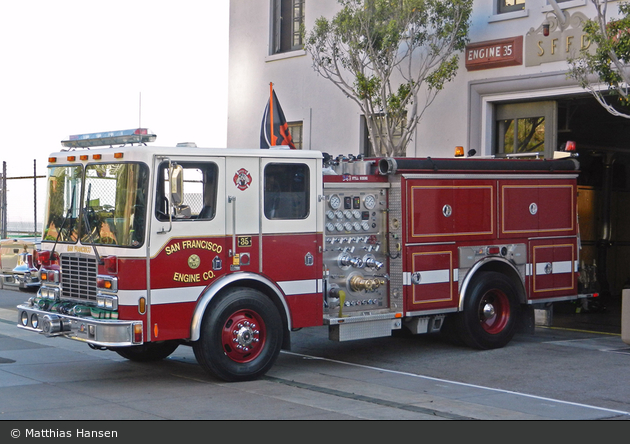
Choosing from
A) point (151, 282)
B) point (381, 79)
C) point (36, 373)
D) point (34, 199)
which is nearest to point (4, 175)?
point (34, 199)

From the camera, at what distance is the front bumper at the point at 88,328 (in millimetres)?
8289

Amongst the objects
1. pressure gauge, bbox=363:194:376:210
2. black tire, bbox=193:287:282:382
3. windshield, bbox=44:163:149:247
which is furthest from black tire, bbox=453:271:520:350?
windshield, bbox=44:163:149:247

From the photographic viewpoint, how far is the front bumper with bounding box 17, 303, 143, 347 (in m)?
8.29

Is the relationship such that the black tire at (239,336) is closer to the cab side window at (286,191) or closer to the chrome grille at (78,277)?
the cab side window at (286,191)

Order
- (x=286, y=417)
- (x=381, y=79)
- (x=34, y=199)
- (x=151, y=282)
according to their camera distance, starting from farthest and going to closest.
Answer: (x=34, y=199), (x=381, y=79), (x=151, y=282), (x=286, y=417)

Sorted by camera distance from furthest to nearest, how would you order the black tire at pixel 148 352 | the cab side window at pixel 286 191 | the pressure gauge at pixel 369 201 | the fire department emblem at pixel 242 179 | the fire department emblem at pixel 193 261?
the pressure gauge at pixel 369 201
the black tire at pixel 148 352
the cab side window at pixel 286 191
the fire department emblem at pixel 242 179
the fire department emblem at pixel 193 261

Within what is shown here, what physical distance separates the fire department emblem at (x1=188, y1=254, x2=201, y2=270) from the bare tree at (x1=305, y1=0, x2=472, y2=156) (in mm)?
7563

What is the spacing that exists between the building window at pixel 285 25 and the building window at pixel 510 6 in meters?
5.62

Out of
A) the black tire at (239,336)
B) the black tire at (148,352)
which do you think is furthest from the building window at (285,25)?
the black tire at (239,336)

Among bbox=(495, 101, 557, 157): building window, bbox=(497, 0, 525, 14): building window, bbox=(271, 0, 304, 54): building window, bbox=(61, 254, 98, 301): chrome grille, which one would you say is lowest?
bbox=(61, 254, 98, 301): chrome grille

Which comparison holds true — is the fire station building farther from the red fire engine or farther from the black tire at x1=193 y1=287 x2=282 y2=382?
the black tire at x1=193 y1=287 x2=282 y2=382

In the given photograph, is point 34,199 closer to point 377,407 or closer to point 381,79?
point 381,79

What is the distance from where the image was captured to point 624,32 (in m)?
11.4

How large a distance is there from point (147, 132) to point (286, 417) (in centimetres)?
348
